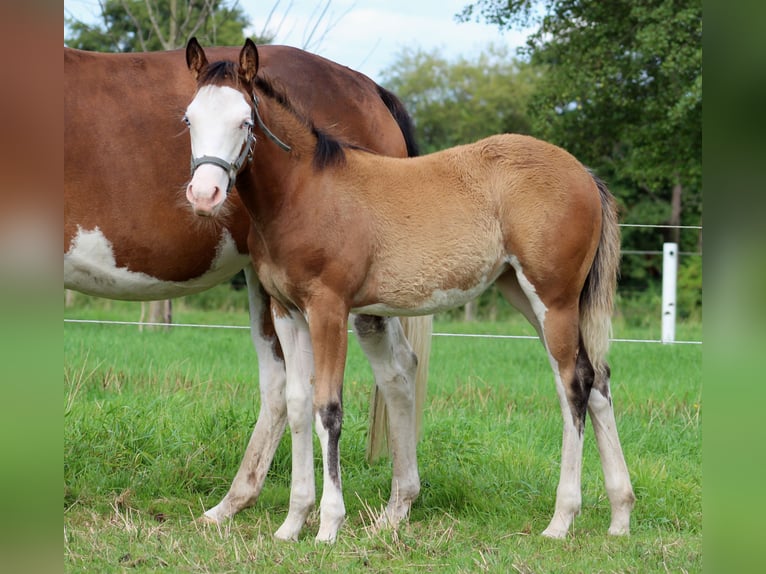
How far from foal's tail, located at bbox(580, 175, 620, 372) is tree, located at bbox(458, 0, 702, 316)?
401 inches

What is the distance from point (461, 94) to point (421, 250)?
31862 millimetres

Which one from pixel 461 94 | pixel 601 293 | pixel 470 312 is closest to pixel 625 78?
pixel 470 312

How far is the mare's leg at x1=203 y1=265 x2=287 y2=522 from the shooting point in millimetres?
4668

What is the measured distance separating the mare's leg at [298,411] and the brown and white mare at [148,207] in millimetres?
52

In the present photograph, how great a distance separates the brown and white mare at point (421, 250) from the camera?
397 cm

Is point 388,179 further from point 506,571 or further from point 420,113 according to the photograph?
point 420,113

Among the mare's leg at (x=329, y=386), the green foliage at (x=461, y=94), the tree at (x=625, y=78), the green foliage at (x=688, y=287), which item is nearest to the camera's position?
the mare's leg at (x=329, y=386)

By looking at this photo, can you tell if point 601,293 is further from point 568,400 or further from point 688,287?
point 688,287

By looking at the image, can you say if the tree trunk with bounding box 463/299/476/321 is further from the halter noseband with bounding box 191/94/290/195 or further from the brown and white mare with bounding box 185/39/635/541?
the halter noseband with bounding box 191/94/290/195

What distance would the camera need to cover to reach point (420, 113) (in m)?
34.1

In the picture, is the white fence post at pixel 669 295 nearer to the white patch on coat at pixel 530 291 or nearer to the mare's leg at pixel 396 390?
the mare's leg at pixel 396 390

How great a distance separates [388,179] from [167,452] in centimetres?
235

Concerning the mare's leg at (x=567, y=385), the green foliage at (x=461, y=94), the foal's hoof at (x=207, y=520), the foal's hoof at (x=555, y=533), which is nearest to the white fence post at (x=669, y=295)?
the mare's leg at (x=567, y=385)
